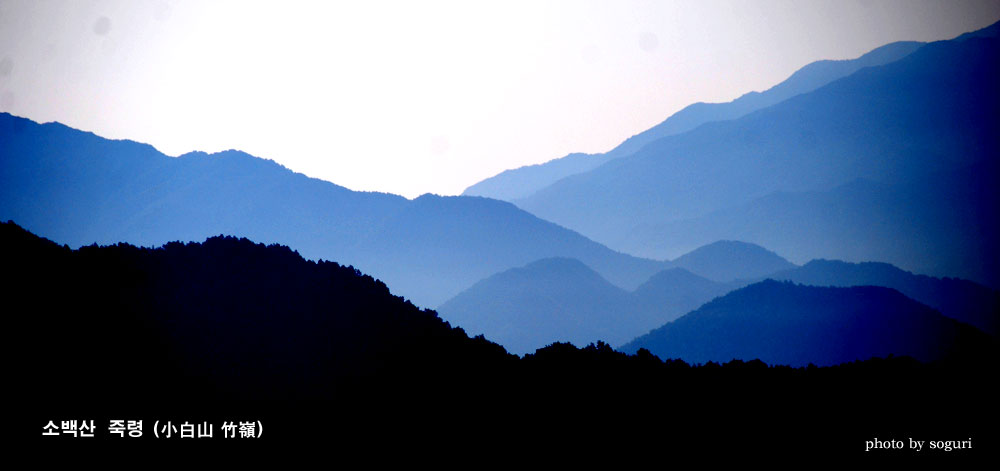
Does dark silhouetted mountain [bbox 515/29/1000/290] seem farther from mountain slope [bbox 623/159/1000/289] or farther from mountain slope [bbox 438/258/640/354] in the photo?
mountain slope [bbox 438/258/640/354]

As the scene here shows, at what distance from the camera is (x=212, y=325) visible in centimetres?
1805

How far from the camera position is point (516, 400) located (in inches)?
696

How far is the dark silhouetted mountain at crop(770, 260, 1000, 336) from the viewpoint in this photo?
90.5 metres

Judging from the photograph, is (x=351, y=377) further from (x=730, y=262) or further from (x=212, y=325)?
(x=730, y=262)

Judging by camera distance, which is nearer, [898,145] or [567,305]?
[567,305]

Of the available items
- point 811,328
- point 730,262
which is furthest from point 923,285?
point 811,328

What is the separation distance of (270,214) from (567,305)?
327ft

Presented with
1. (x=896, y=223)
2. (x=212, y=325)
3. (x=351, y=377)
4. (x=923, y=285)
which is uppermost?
(x=896, y=223)

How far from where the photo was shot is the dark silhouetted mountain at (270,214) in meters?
161

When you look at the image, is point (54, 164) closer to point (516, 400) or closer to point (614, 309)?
point (614, 309)

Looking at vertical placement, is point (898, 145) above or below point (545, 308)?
above

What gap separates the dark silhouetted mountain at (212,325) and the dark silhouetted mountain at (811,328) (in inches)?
1949

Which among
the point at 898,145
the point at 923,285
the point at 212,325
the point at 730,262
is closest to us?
the point at 212,325

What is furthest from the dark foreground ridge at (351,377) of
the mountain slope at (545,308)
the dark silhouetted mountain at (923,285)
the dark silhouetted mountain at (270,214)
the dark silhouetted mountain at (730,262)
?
the dark silhouetted mountain at (270,214)
